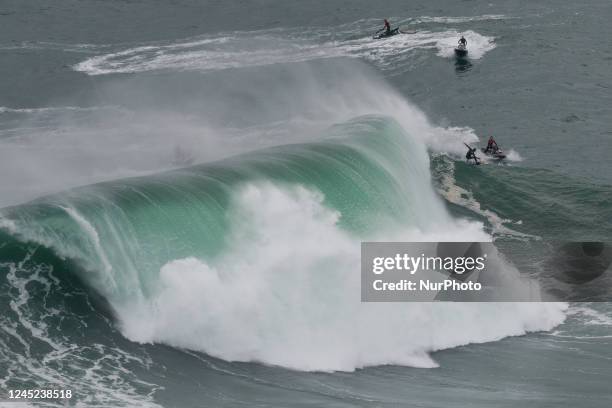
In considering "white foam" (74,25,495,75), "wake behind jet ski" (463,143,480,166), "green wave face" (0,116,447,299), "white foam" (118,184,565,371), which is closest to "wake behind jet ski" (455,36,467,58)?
"white foam" (74,25,495,75)

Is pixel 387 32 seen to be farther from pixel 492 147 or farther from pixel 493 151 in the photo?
pixel 493 151

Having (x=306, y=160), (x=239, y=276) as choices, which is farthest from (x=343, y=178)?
(x=239, y=276)

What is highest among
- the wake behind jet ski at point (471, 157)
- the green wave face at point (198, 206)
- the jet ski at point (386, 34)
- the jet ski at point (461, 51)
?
the jet ski at point (386, 34)

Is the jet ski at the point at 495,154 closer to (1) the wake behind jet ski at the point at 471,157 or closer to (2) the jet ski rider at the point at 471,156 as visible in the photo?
(1) the wake behind jet ski at the point at 471,157

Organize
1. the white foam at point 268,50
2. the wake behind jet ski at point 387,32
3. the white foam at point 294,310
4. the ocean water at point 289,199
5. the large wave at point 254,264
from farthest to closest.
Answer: the wake behind jet ski at point 387,32 → the white foam at point 268,50 → the large wave at point 254,264 → the white foam at point 294,310 → the ocean water at point 289,199

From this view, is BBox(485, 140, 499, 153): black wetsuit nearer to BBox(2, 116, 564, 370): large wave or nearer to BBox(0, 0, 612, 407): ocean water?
BBox(0, 0, 612, 407): ocean water

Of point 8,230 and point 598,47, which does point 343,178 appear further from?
point 598,47

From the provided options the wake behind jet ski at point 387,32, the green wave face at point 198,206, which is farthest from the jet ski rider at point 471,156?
the wake behind jet ski at point 387,32
